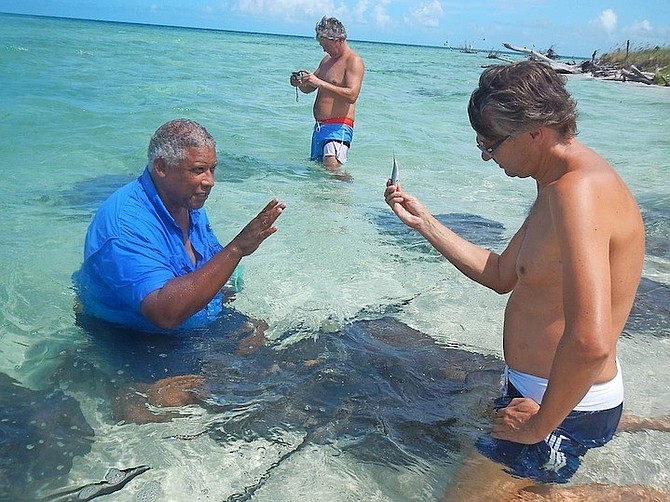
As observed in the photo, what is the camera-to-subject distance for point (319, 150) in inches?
360

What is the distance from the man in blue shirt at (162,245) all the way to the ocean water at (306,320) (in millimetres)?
464

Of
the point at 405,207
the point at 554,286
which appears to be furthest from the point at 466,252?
the point at 554,286

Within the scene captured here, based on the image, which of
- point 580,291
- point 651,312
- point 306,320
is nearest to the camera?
point 580,291

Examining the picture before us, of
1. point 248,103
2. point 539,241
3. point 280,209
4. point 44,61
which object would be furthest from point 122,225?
point 44,61

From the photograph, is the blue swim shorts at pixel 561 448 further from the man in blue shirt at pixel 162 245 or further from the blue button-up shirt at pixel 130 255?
the blue button-up shirt at pixel 130 255

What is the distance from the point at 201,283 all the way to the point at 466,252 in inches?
54.1

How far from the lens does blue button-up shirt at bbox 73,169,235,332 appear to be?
3332 millimetres

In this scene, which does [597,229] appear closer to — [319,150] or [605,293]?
[605,293]

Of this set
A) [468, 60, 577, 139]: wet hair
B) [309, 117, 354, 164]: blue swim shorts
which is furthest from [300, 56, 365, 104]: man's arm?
[468, 60, 577, 139]: wet hair

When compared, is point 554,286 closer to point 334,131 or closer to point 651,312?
point 651,312

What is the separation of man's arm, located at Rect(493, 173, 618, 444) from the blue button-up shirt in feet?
6.85

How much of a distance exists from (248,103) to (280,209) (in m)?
14.8

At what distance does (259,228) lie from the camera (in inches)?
129

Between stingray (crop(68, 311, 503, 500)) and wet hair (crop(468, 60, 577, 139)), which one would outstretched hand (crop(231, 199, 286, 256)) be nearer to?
stingray (crop(68, 311, 503, 500))
